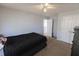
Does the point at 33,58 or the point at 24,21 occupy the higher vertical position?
the point at 33,58

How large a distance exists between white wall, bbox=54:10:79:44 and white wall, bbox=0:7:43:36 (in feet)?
3.09

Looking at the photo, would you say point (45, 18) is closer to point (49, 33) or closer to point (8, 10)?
point (49, 33)

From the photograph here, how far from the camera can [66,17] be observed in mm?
3848

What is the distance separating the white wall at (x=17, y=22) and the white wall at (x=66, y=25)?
942mm

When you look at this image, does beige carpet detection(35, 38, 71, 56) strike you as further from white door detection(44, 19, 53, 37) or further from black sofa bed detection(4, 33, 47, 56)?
white door detection(44, 19, 53, 37)

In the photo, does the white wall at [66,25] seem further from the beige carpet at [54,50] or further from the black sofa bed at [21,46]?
the black sofa bed at [21,46]

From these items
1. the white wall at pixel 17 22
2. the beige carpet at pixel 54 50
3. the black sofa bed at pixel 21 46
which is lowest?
the beige carpet at pixel 54 50

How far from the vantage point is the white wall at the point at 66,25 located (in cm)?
350

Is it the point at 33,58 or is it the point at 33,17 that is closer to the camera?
the point at 33,58

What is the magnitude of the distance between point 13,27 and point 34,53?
133 cm

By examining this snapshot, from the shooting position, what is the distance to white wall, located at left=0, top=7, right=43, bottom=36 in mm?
2988

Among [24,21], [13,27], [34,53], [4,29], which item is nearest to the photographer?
[34,53]

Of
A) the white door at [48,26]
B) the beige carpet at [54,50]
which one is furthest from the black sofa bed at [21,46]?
the white door at [48,26]

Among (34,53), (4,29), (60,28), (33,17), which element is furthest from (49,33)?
(4,29)
